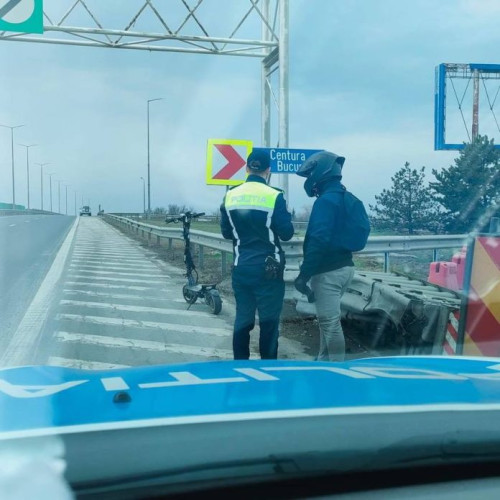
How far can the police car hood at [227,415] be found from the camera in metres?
1.39

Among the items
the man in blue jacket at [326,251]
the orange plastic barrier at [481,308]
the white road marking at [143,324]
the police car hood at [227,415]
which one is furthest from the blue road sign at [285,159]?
the police car hood at [227,415]

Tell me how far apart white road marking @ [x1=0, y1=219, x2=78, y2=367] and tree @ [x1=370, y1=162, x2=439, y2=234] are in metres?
4.07

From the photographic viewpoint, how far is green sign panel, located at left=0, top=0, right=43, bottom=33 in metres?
9.66

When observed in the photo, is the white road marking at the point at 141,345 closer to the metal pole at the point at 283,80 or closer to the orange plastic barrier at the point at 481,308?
the orange plastic barrier at the point at 481,308

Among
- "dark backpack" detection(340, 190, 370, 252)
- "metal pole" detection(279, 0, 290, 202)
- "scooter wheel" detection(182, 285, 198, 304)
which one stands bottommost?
"scooter wheel" detection(182, 285, 198, 304)

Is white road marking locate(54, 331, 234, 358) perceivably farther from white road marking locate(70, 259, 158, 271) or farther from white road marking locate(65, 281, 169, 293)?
white road marking locate(70, 259, 158, 271)

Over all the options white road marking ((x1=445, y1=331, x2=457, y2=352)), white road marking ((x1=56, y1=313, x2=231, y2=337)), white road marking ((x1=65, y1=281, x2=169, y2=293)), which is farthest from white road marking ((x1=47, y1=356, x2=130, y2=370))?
white road marking ((x1=65, y1=281, x2=169, y2=293))

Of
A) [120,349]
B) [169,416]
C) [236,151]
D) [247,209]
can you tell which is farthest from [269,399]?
[236,151]

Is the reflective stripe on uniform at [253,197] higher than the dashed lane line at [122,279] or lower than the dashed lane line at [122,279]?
higher

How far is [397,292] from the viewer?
6098 mm

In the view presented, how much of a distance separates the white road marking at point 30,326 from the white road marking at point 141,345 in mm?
353

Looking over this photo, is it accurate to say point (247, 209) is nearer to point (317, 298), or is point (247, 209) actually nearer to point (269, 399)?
point (317, 298)

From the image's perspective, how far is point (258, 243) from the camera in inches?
216

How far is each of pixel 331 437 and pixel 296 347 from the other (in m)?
5.93
